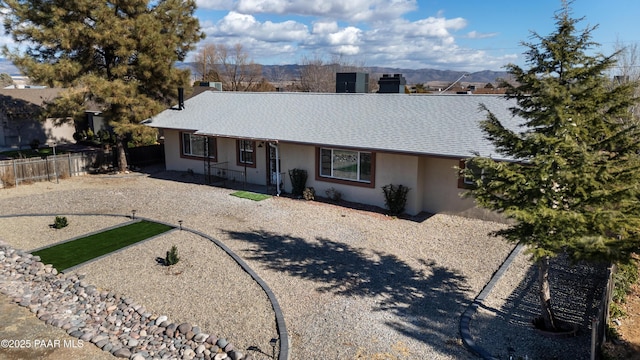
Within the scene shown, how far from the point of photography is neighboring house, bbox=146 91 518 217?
16.0m

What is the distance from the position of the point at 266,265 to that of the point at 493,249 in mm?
6978

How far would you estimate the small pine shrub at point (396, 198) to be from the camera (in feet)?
54.0

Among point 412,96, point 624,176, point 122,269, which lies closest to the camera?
point 624,176

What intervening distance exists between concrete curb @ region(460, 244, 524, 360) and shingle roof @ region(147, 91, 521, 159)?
356 cm

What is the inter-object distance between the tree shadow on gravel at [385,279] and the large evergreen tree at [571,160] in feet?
7.83

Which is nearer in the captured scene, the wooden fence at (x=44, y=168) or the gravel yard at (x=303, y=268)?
the gravel yard at (x=303, y=268)

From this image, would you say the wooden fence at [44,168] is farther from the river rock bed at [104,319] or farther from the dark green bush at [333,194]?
the dark green bush at [333,194]

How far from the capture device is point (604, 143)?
307 inches

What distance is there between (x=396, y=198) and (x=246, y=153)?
8535 mm

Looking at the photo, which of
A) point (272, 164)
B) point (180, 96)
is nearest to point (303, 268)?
point (272, 164)

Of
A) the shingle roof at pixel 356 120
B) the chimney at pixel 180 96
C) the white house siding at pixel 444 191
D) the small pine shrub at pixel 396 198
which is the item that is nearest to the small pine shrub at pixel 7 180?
the shingle roof at pixel 356 120

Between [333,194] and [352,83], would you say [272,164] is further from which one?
[352,83]

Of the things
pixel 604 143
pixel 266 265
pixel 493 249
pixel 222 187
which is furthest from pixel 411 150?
pixel 222 187

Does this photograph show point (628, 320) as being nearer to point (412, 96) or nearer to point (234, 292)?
point (234, 292)
